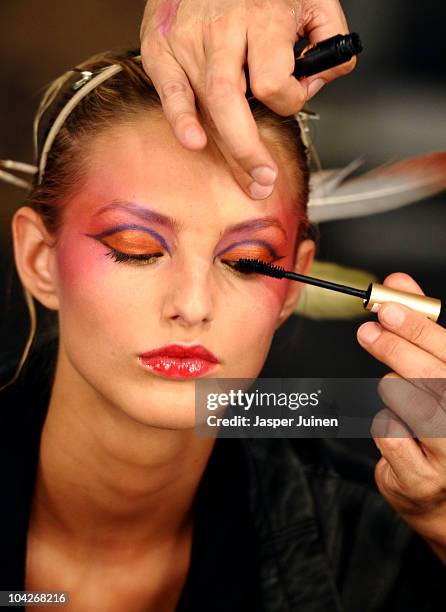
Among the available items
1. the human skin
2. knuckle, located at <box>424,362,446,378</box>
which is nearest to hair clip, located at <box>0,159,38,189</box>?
the human skin

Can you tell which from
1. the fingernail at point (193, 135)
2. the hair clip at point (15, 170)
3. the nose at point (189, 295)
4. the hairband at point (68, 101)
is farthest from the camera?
the hair clip at point (15, 170)

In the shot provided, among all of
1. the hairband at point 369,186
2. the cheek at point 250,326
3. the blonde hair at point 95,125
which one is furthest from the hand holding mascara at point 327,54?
the hairband at point 369,186

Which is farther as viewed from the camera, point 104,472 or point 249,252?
point 104,472

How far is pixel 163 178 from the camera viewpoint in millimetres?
801

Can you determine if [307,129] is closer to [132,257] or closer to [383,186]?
[383,186]

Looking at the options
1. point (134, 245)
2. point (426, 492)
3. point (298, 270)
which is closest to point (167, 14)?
point (134, 245)

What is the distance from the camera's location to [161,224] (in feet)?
2.60

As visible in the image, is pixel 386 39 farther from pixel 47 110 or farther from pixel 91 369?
pixel 91 369

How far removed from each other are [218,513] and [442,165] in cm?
56

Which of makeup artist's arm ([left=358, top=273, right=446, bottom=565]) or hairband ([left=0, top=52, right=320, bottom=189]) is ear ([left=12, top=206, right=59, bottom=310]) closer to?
hairband ([left=0, top=52, right=320, bottom=189])

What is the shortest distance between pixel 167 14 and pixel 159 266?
25 cm

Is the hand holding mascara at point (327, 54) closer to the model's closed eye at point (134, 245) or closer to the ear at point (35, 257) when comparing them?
the model's closed eye at point (134, 245)

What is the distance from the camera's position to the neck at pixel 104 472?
3.00 feet

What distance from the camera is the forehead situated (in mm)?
794
